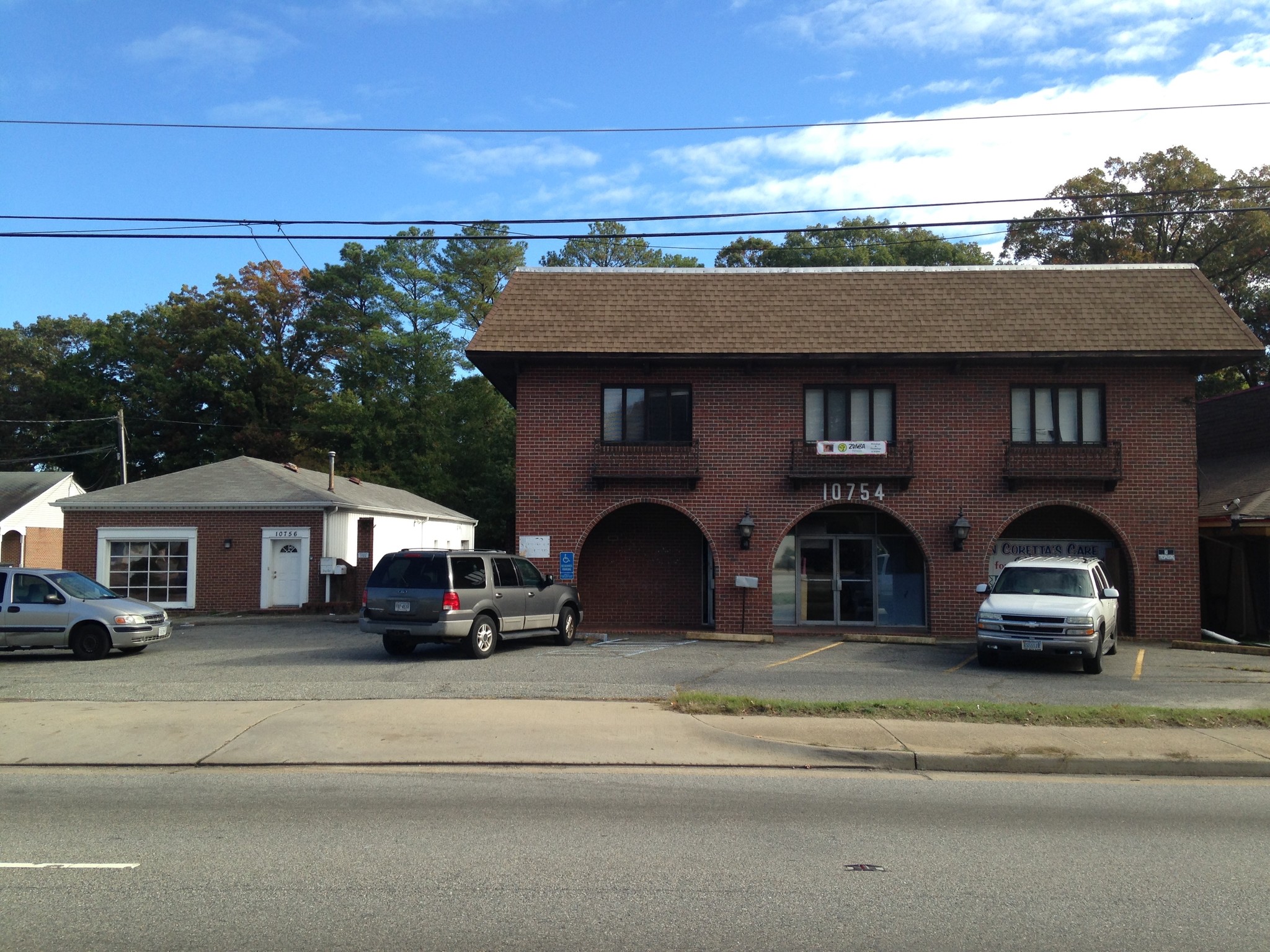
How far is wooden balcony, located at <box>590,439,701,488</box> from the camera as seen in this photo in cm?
2155

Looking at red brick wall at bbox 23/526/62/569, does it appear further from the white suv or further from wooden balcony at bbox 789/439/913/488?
the white suv

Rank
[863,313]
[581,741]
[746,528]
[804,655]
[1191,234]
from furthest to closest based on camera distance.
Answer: [1191,234]
[863,313]
[746,528]
[804,655]
[581,741]

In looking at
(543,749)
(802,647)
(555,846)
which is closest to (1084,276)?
(802,647)

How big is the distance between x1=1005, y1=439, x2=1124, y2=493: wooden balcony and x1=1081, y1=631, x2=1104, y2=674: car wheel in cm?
599

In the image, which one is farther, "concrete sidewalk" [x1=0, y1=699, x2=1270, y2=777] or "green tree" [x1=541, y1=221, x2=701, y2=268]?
"green tree" [x1=541, y1=221, x2=701, y2=268]

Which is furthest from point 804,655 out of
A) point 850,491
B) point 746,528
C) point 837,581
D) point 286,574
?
point 286,574

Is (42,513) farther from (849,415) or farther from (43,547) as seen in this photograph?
(849,415)

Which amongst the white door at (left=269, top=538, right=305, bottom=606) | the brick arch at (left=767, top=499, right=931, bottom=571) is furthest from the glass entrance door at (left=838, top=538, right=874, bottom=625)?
the white door at (left=269, top=538, right=305, bottom=606)

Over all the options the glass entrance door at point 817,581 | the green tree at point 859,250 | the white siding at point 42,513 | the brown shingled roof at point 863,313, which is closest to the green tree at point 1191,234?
the green tree at point 859,250

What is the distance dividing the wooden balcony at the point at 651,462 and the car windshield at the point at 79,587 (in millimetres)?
9572

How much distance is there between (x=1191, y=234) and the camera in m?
39.3

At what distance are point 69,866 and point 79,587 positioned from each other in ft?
41.8

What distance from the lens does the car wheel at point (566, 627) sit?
61.5 feet

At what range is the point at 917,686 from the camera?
14.0m
